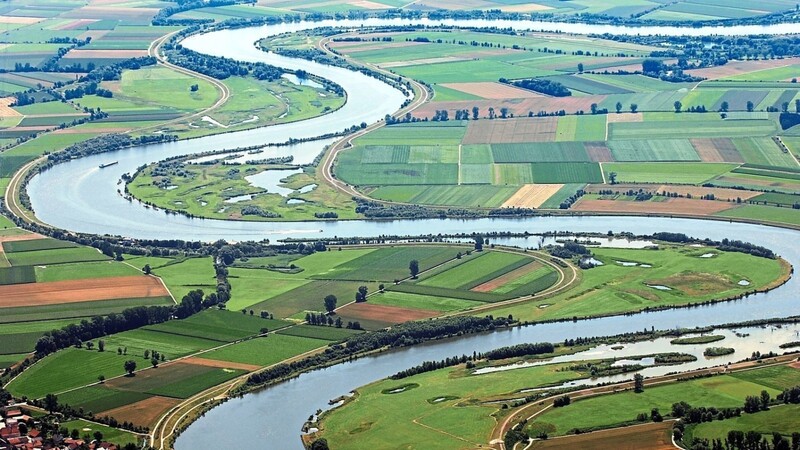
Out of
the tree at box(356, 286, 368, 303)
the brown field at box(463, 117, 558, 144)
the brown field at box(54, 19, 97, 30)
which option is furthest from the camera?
the brown field at box(54, 19, 97, 30)

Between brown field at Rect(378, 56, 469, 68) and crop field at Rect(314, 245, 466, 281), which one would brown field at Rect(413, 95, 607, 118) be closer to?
brown field at Rect(378, 56, 469, 68)

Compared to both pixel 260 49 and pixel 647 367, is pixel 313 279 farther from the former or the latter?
pixel 260 49

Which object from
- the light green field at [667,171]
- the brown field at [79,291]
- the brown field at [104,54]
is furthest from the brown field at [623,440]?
the brown field at [104,54]

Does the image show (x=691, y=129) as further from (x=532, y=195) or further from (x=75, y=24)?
(x=75, y=24)

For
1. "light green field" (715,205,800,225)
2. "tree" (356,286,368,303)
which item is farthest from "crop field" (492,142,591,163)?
"tree" (356,286,368,303)

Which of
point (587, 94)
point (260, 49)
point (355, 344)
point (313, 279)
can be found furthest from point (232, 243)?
point (260, 49)

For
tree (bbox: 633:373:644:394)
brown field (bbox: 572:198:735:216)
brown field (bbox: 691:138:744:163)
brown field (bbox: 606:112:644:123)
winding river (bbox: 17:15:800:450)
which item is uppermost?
brown field (bbox: 606:112:644:123)

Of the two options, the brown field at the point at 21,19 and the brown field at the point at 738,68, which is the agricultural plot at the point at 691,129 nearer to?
the brown field at the point at 738,68
